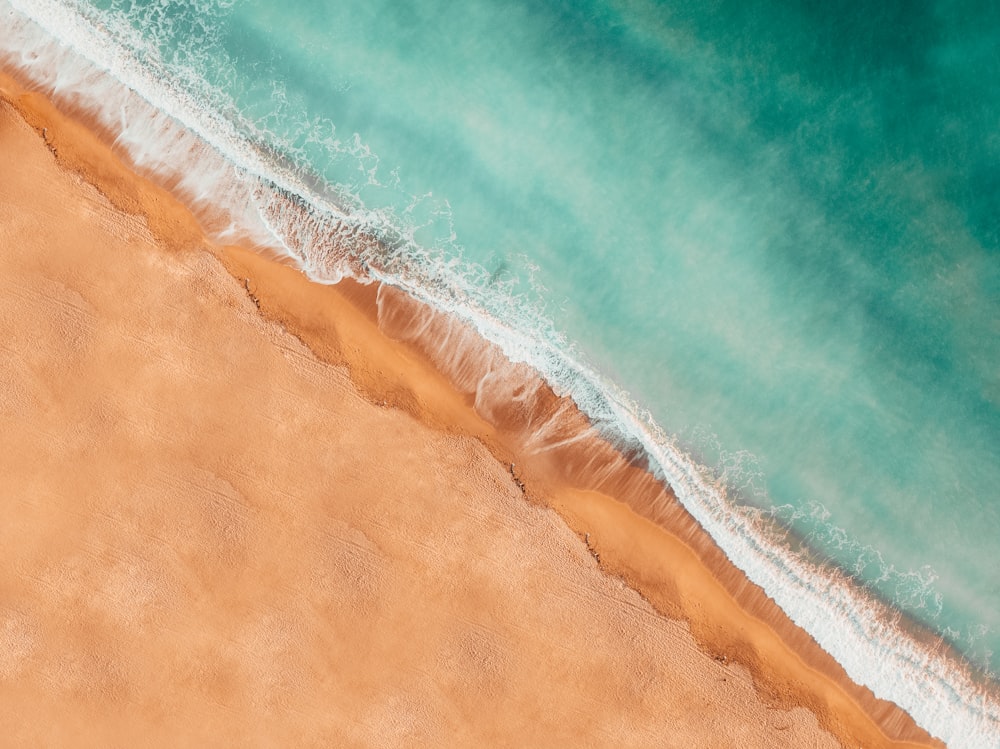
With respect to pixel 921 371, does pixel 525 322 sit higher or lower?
lower

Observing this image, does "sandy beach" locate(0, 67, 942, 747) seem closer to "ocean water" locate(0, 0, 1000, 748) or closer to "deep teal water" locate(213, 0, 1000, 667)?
"ocean water" locate(0, 0, 1000, 748)

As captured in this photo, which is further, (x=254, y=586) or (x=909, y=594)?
(x=909, y=594)

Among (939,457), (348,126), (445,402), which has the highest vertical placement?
(939,457)

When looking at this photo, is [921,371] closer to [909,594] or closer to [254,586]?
[909,594]

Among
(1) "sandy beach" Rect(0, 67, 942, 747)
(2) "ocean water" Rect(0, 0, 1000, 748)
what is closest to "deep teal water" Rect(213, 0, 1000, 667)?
(2) "ocean water" Rect(0, 0, 1000, 748)

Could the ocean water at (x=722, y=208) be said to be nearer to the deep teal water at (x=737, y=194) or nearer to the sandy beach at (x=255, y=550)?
the deep teal water at (x=737, y=194)

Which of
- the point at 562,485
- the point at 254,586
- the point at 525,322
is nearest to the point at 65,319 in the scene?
the point at 254,586
